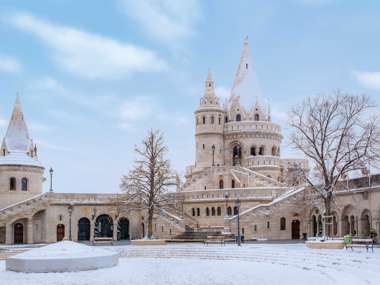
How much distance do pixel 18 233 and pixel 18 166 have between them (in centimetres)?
616

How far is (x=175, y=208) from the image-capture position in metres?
57.1

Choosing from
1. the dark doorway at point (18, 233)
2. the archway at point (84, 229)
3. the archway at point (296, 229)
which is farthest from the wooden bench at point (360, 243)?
the dark doorway at point (18, 233)

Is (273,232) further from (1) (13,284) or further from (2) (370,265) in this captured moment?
(1) (13,284)

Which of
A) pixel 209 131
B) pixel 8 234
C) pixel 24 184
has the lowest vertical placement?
pixel 8 234

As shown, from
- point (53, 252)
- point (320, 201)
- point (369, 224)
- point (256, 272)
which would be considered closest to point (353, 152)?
point (369, 224)

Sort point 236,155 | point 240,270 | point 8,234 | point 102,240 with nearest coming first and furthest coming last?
point 240,270, point 102,240, point 8,234, point 236,155

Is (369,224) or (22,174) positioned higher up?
(22,174)

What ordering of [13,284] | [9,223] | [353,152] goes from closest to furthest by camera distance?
[13,284], [353,152], [9,223]

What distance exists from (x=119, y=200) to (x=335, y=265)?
30.1m

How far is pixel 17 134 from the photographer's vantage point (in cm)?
6012

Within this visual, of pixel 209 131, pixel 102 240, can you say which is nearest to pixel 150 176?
pixel 102 240

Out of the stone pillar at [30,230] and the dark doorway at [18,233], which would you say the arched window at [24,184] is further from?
the stone pillar at [30,230]

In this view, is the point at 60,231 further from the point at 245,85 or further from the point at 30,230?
the point at 245,85

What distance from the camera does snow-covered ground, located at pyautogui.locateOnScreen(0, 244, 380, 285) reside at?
24875 millimetres
